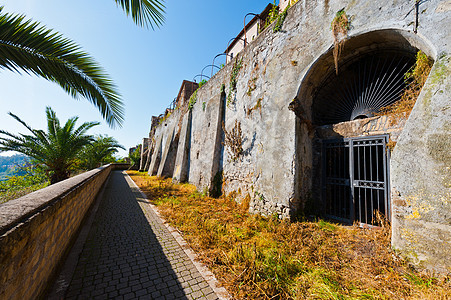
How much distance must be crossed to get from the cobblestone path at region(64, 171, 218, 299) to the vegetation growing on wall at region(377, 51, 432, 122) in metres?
4.49

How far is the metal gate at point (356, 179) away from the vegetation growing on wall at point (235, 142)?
255 cm

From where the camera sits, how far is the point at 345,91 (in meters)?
4.77

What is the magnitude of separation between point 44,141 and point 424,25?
10927 millimetres

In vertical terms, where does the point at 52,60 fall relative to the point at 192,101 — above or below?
below

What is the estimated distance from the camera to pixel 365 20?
11.8 feet

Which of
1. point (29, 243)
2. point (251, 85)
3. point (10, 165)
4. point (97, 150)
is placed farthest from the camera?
point (97, 150)

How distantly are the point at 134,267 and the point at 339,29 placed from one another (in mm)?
5843

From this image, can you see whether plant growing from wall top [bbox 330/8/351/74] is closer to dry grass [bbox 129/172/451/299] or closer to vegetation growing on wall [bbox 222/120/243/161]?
Answer: vegetation growing on wall [bbox 222/120/243/161]

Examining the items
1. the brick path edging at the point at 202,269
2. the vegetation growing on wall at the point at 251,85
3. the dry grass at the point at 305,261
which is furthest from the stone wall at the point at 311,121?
the brick path edging at the point at 202,269

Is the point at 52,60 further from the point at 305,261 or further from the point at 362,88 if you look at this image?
the point at 362,88

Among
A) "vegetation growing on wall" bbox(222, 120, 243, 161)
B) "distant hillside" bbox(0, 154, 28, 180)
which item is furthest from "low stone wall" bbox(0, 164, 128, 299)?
"distant hillside" bbox(0, 154, 28, 180)

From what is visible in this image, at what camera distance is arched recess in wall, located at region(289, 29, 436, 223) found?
3.80 meters

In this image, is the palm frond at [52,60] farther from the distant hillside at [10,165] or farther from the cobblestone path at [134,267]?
the distant hillside at [10,165]

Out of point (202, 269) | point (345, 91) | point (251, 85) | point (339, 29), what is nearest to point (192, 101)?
point (251, 85)
